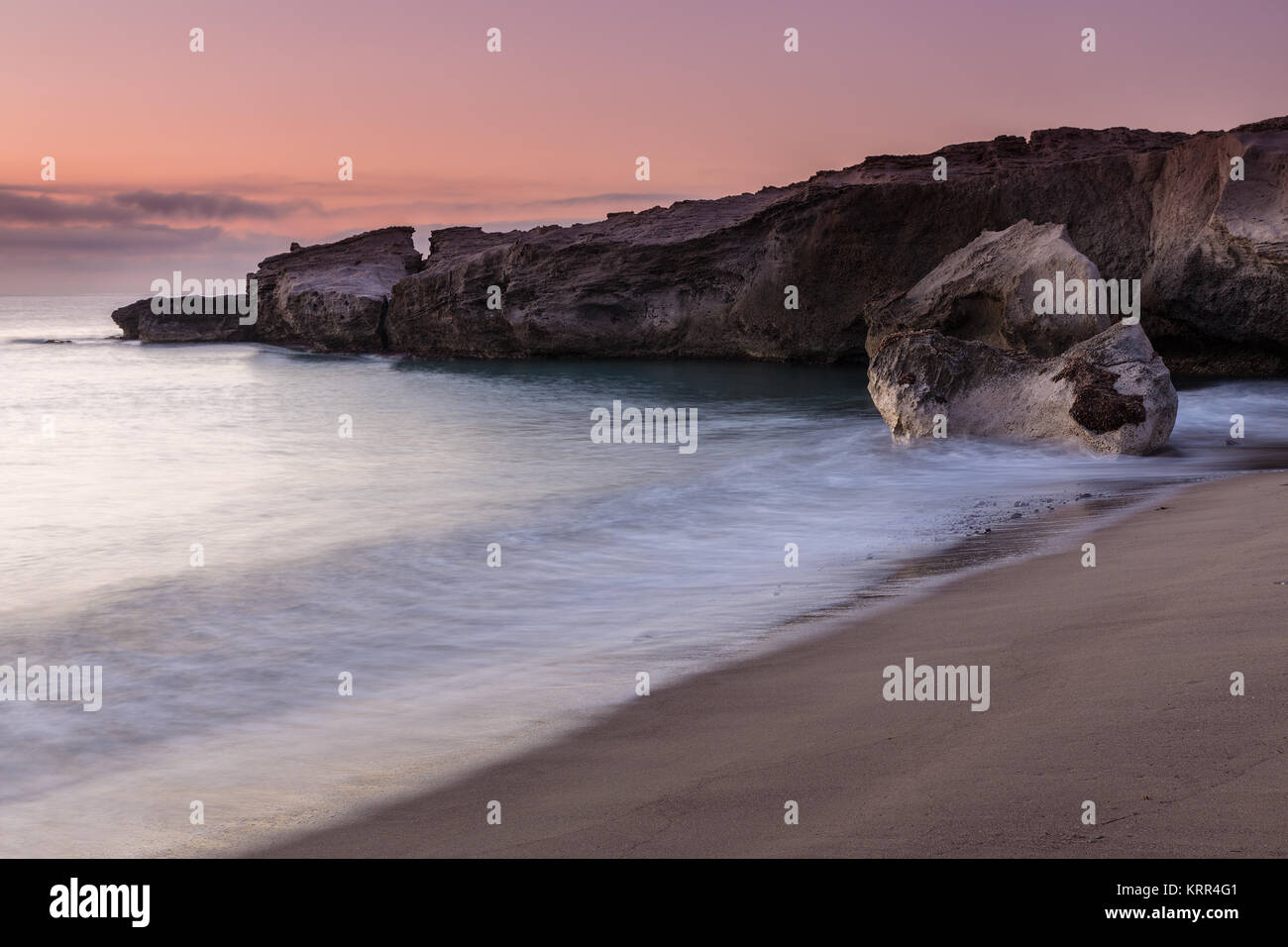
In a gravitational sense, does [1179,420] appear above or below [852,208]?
below

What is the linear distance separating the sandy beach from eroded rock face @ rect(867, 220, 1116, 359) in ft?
43.7

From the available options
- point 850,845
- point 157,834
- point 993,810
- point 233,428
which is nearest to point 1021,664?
point 993,810

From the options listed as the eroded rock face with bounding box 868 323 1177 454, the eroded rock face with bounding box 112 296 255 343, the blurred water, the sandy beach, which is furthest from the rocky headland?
the sandy beach

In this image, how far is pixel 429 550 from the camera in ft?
28.5

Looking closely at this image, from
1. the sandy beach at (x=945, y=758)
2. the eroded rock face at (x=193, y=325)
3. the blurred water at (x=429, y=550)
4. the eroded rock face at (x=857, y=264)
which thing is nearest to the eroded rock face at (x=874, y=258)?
the eroded rock face at (x=857, y=264)

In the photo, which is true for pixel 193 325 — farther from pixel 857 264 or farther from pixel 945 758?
pixel 945 758

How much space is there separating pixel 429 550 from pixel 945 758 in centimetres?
604

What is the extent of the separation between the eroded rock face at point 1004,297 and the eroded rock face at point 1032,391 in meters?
4.99

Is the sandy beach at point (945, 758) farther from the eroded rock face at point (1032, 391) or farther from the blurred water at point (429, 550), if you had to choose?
the eroded rock face at point (1032, 391)

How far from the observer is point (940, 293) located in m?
20.0

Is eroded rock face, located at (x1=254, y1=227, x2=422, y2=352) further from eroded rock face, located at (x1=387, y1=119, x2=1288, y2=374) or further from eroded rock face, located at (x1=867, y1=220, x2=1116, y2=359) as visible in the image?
eroded rock face, located at (x1=867, y1=220, x2=1116, y2=359)

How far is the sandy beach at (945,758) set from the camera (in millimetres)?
2713
